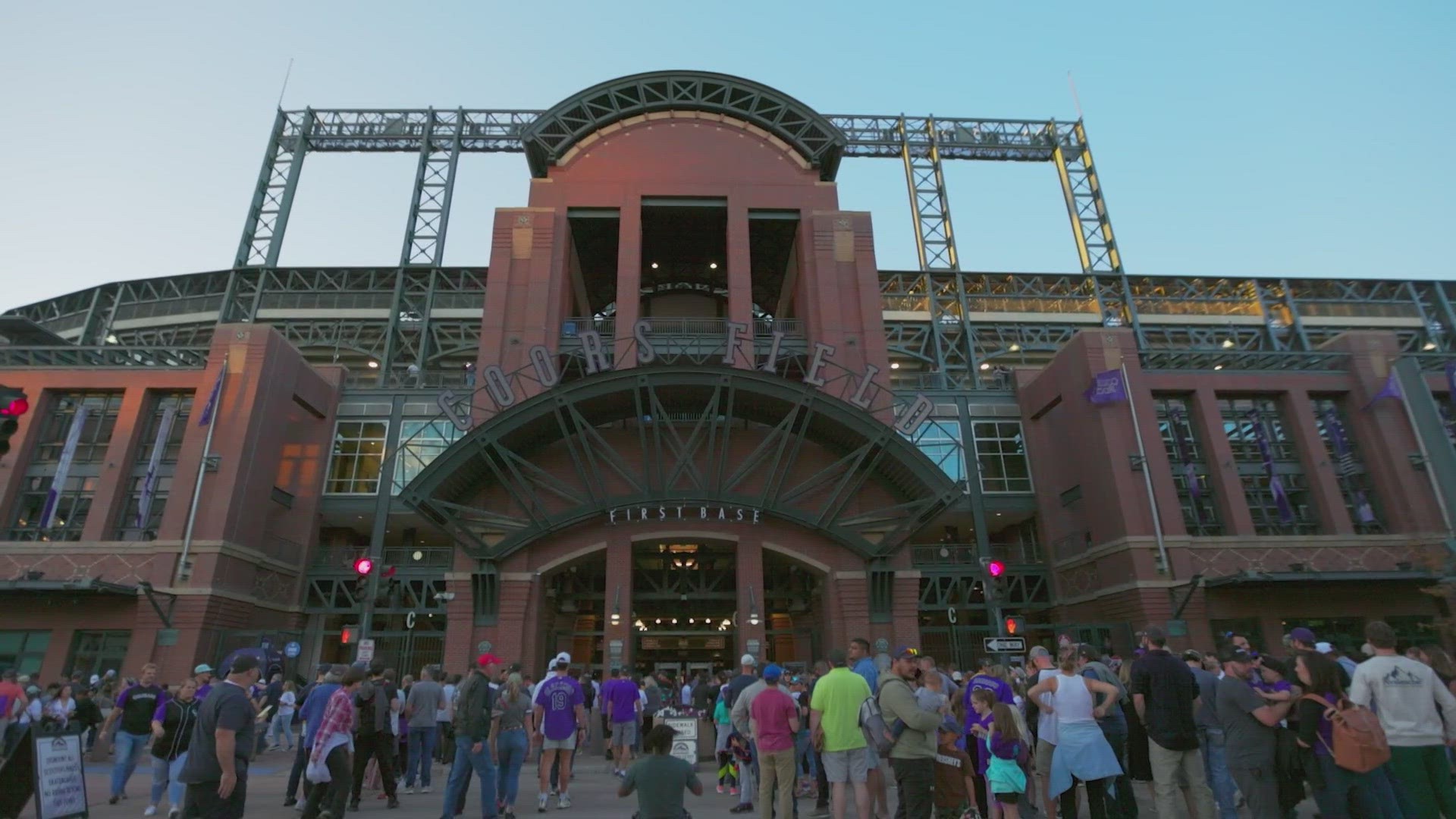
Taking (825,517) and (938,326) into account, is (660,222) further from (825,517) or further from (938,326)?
(938,326)

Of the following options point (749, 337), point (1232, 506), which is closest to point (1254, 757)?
point (749, 337)

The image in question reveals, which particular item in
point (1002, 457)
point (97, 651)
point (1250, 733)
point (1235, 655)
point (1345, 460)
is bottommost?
point (1250, 733)

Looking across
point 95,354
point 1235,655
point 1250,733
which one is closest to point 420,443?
point 95,354

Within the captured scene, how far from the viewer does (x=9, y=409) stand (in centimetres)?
1091

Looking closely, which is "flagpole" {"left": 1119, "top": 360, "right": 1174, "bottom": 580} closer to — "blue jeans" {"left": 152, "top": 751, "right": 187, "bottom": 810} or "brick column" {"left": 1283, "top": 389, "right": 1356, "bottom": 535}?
"brick column" {"left": 1283, "top": 389, "right": 1356, "bottom": 535}

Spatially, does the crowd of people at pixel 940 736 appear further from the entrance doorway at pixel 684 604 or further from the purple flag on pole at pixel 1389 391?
the purple flag on pole at pixel 1389 391

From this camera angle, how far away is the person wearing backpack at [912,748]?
8219 millimetres

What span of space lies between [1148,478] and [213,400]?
37.1m

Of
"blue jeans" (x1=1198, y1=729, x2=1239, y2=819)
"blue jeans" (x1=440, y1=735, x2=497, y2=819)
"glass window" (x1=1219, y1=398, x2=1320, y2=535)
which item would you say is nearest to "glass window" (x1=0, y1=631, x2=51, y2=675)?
"blue jeans" (x1=440, y1=735, x2=497, y2=819)

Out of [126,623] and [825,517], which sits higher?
[825,517]

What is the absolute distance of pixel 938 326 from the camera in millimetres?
50812

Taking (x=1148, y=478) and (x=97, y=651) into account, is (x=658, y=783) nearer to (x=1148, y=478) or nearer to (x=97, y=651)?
(x=1148, y=478)

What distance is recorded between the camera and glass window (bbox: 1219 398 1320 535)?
33875 mm

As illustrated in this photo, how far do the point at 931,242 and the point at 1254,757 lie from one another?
169 ft
